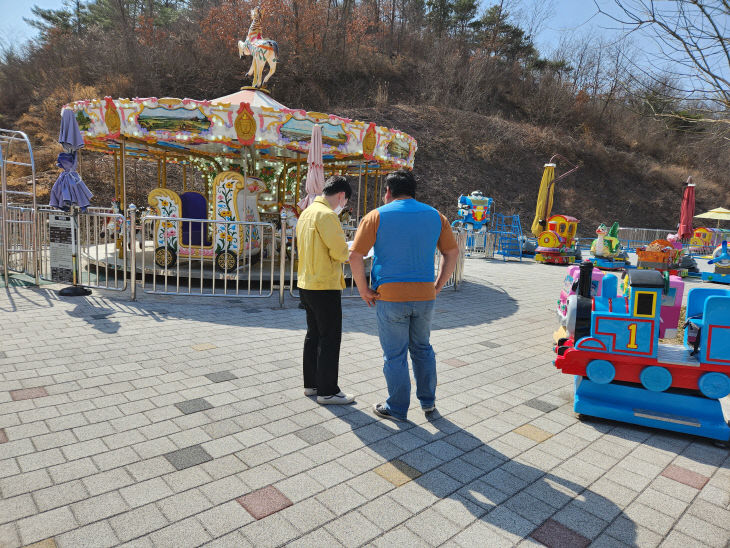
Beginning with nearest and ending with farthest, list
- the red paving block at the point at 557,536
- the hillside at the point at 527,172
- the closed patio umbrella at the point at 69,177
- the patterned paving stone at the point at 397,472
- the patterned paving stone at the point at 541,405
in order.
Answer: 1. the red paving block at the point at 557,536
2. the patterned paving stone at the point at 397,472
3. the patterned paving stone at the point at 541,405
4. the closed patio umbrella at the point at 69,177
5. the hillside at the point at 527,172

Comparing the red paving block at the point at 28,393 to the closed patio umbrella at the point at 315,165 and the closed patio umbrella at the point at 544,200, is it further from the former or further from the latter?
the closed patio umbrella at the point at 544,200

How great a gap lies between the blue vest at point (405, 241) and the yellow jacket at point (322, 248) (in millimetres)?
325

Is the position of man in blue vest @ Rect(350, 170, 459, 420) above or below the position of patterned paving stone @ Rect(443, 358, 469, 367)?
above

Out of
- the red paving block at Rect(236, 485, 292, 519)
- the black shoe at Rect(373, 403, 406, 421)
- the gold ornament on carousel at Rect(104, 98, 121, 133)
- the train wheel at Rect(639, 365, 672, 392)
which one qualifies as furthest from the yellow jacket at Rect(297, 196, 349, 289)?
the gold ornament on carousel at Rect(104, 98, 121, 133)

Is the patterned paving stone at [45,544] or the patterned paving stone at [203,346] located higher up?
the patterned paving stone at [203,346]

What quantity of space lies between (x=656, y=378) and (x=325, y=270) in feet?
8.49

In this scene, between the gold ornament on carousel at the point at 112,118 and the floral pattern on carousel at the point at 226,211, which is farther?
the floral pattern on carousel at the point at 226,211

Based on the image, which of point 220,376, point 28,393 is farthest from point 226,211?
point 28,393

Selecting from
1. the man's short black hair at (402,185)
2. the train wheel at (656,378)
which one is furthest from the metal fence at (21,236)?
the train wheel at (656,378)

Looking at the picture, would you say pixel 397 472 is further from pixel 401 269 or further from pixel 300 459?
Answer: pixel 401 269

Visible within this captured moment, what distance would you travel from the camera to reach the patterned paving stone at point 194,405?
3.41 meters

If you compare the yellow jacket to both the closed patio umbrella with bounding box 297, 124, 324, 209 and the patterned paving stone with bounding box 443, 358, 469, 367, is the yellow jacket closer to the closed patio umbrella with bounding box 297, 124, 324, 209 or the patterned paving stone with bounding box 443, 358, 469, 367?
the patterned paving stone with bounding box 443, 358, 469, 367

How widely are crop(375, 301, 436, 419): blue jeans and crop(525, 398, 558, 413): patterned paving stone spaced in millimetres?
1010

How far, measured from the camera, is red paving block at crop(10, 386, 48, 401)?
343 cm
